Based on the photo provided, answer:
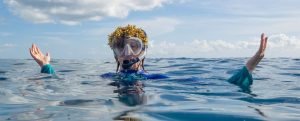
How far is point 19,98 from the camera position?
4914 millimetres

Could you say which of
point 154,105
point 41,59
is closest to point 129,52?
point 41,59

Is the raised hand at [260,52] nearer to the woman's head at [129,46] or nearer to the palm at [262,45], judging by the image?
the palm at [262,45]

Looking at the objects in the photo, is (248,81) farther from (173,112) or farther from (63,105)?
(63,105)

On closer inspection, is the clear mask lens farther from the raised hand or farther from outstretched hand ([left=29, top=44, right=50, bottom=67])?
the raised hand

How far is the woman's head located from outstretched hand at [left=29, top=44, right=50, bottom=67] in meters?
1.45

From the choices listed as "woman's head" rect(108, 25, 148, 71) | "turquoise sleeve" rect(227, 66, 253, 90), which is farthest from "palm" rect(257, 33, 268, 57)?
"woman's head" rect(108, 25, 148, 71)

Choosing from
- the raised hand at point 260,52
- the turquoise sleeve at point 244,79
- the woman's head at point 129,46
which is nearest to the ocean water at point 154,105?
the turquoise sleeve at point 244,79

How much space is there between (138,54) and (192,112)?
307cm

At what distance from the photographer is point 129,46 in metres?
6.69

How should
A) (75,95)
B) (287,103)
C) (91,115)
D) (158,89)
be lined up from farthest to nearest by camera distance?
(158,89), (75,95), (287,103), (91,115)

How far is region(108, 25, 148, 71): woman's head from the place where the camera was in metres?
6.66

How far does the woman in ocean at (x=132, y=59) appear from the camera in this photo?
230 inches

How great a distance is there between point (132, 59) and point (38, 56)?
Result: 2.18 meters

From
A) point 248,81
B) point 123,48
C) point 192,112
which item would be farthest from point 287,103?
point 123,48
